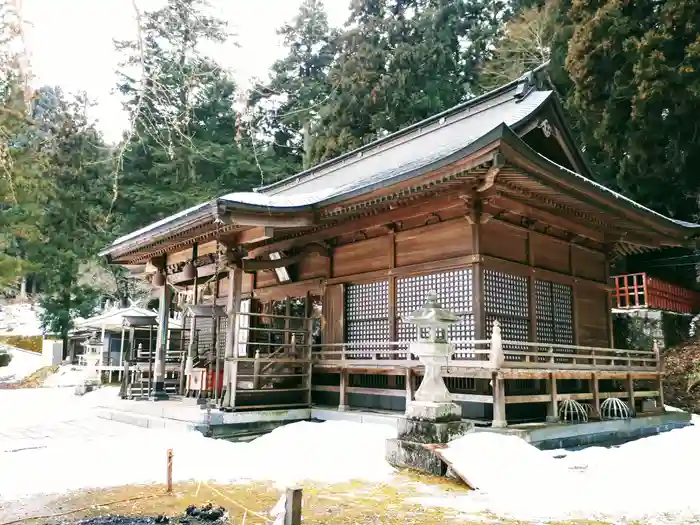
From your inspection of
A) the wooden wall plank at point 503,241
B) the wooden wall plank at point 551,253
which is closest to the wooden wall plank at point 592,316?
the wooden wall plank at point 551,253

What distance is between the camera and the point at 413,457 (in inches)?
286

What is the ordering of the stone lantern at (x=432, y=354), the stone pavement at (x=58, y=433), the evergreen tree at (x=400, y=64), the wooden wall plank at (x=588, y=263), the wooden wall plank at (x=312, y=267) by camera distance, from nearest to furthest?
1. the stone lantern at (x=432, y=354)
2. the stone pavement at (x=58, y=433)
3. the wooden wall plank at (x=588, y=263)
4. the wooden wall plank at (x=312, y=267)
5. the evergreen tree at (x=400, y=64)

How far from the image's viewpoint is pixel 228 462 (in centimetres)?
761

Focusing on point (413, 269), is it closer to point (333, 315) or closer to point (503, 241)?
point (503, 241)

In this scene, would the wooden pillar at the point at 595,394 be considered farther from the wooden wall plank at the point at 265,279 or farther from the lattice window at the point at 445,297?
the wooden wall plank at the point at 265,279

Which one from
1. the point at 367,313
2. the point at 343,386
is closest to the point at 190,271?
the point at 367,313

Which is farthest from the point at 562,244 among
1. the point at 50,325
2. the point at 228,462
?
the point at 50,325

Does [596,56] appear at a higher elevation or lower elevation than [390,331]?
higher

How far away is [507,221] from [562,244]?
83.6 inches

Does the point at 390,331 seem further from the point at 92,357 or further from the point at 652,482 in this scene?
the point at 92,357

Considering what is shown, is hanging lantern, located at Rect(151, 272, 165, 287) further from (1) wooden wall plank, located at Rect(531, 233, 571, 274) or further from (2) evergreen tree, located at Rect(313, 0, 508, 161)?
(2) evergreen tree, located at Rect(313, 0, 508, 161)

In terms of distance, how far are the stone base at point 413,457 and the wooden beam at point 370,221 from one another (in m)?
4.34

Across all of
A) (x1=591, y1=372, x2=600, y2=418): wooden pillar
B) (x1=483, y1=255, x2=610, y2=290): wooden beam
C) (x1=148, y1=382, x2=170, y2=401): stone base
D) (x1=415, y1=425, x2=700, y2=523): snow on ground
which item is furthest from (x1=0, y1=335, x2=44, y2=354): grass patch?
(x1=415, y1=425, x2=700, y2=523): snow on ground

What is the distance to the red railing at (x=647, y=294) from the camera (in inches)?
720
